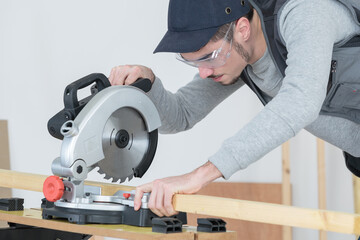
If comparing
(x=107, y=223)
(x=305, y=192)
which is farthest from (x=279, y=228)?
(x=107, y=223)

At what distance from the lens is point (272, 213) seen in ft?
4.59

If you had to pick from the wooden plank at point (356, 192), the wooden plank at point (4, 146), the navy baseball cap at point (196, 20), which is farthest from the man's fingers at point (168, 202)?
the wooden plank at point (4, 146)

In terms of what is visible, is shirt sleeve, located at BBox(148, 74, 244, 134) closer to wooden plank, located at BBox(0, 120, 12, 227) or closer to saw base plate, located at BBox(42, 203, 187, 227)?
saw base plate, located at BBox(42, 203, 187, 227)

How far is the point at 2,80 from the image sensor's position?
4.03 meters

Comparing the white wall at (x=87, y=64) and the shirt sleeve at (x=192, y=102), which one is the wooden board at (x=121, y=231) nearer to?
the shirt sleeve at (x=192, y=102)

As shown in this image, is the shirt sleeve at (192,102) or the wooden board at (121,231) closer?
the wooden board at (121,231)

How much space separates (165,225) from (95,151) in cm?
31

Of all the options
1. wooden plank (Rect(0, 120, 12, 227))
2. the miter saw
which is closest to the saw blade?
the miter saw

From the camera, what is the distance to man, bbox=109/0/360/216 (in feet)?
5.09

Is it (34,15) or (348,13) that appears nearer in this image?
(348,13)

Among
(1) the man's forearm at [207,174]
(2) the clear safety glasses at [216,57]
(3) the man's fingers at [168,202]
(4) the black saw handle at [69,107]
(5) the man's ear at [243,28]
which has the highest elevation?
(5) the man's ear at [243,28]

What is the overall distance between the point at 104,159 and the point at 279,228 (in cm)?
228

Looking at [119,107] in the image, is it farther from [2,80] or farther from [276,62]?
[2,80]

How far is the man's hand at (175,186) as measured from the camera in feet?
5.18
